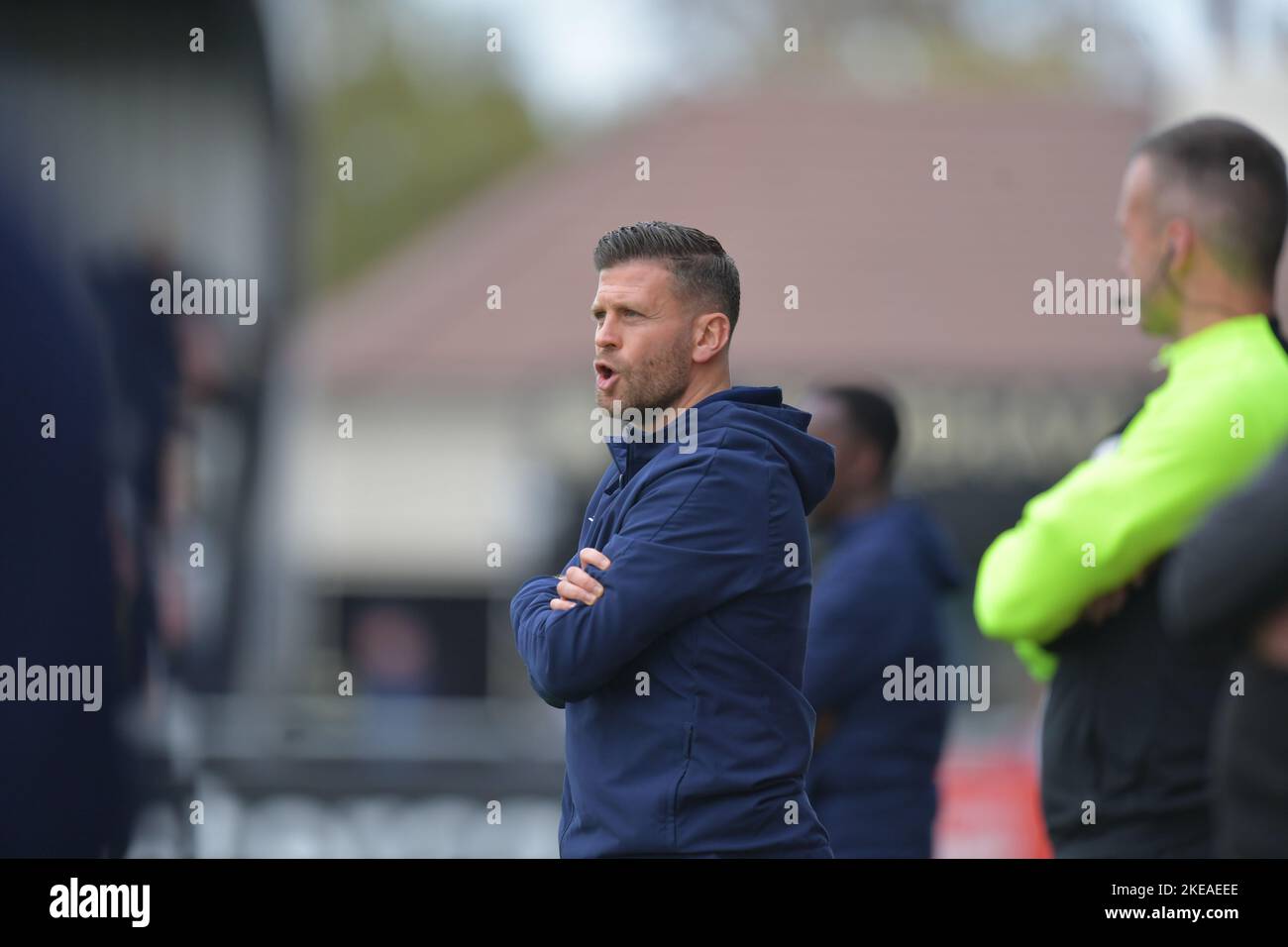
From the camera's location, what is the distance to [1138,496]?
3.22 metres

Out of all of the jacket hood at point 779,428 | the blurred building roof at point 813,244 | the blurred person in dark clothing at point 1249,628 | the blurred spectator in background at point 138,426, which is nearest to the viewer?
the blurred person in dark clothing at point 1249,628

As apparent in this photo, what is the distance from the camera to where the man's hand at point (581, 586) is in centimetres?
289

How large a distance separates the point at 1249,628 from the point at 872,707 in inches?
84.4

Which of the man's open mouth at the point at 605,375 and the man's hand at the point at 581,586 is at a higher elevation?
the man's open mouth at the point at 605,375

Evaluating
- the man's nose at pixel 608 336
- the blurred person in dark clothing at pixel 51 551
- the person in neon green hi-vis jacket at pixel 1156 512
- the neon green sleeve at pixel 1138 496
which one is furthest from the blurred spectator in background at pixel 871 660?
the blurred person in dark clothing at pixel 51 551

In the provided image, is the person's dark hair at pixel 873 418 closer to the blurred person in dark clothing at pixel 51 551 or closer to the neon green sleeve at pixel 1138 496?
the neon green sleeve at pixel 1138 496

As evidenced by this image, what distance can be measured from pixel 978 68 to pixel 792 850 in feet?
95.5

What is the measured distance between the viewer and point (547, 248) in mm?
23109

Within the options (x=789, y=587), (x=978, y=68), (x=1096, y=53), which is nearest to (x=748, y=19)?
(x=978, y=68)

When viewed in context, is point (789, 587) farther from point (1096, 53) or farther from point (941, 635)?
point (1096, 53)

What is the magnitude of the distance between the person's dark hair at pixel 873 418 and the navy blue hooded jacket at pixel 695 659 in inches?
77.5

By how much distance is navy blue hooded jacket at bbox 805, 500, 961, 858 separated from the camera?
14.7 ft

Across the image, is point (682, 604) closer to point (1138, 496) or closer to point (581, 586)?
point (581, 586)
